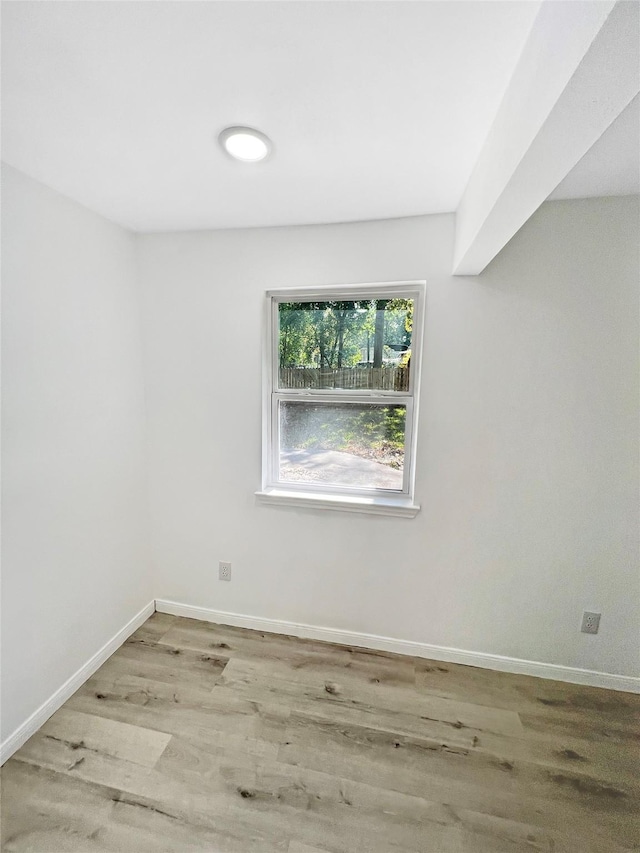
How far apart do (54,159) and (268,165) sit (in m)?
0.80

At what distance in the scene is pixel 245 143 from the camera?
1.22 meters

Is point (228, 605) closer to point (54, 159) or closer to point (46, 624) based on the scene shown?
point (46, 624)

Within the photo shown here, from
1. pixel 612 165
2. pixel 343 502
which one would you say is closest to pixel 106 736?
pixel 343 502

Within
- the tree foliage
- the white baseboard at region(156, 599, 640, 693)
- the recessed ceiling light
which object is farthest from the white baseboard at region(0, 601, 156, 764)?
the recessed ceiling light

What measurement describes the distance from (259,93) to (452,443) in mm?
1558

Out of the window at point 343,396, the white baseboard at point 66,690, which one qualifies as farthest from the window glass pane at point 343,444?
the white baseboard at point 66,690

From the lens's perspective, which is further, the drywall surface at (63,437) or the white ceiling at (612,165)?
the drywall surface at (63,437)

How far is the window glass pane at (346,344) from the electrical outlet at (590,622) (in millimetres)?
1443

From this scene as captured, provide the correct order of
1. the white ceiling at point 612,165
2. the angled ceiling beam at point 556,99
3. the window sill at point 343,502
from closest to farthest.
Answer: the angled ceiling beam at point 556,99 < the white ceiling at point 612,165 < the window sill at point 343,502

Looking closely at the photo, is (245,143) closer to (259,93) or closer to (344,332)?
(259,93)

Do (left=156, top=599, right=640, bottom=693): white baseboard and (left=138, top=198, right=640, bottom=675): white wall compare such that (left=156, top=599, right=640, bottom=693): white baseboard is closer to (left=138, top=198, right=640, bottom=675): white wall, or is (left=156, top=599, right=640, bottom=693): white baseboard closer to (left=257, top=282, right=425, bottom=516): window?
(left=138, top=198, right=640, bottom=675): white wall

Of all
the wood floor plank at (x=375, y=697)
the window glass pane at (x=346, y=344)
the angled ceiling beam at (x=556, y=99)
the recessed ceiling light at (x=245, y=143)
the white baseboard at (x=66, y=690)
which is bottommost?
the wood floor plank at (x=375, y=697)

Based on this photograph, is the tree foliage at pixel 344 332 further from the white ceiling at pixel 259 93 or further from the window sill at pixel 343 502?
the window sill at pixel 343 502

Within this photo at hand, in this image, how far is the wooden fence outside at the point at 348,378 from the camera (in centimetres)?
195
